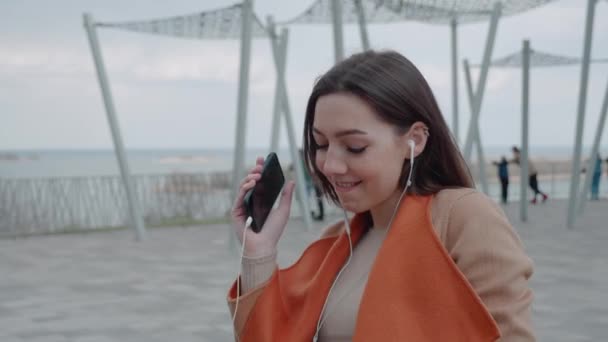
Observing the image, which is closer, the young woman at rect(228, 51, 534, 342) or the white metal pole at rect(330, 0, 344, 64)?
the young woman at rect(228, 51, 534, 342)

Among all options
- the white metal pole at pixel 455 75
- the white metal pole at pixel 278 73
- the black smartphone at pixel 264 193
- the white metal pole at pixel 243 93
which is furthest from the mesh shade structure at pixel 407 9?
the black smartphone at pixel 264 193

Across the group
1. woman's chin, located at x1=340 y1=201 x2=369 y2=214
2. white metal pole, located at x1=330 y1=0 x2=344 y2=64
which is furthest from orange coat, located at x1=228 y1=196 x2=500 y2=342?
white metal pole, located at x1=330 y1=0 x2=344 y2=64

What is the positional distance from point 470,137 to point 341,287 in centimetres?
954

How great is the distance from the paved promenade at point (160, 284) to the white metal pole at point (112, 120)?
0.44m

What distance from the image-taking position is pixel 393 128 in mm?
1608

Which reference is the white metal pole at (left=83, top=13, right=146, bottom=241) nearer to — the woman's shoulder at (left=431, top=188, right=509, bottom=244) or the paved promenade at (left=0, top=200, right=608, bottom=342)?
the paved promenade at (left=0, top=200, right=608, bottom=342)

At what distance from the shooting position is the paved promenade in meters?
5.74

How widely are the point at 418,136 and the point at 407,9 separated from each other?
914 centimetres

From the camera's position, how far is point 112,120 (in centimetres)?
1148

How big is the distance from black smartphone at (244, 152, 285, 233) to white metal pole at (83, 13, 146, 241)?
9786 millimetres

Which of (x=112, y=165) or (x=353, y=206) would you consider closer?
(x=353, y=206)

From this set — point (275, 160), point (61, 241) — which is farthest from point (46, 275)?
point (275, 160)

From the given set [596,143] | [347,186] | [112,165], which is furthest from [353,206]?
[112,165]

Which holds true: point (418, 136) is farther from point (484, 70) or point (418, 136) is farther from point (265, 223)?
point (484, 70)
